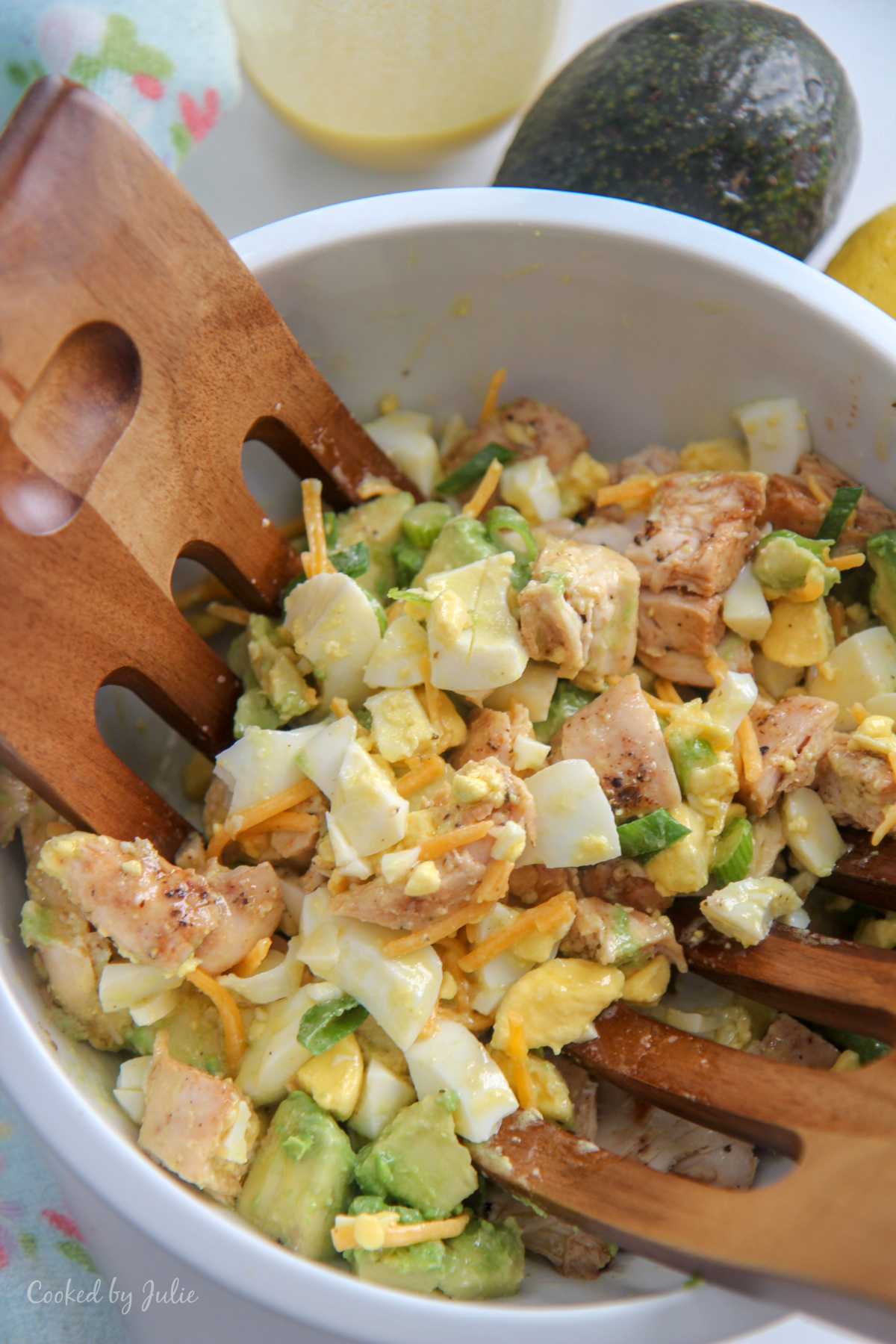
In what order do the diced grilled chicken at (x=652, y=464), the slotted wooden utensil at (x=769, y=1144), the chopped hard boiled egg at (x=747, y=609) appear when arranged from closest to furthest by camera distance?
the slotted wooden utensil at (x=769, y=1144) → the chopped hard boiled egg at (x=747, y=609) → the diced grilled chicken at (x=652, y=464)

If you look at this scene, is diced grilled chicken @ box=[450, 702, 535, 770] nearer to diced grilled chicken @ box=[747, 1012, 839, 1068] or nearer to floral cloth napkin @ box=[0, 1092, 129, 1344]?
diced grilled chicken @ box=[747, 1012, 839, 1068]

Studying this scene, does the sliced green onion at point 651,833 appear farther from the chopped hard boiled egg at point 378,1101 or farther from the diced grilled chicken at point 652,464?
the diced grilled chicken at point 652,464

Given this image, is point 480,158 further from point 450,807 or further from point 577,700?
point 450,807

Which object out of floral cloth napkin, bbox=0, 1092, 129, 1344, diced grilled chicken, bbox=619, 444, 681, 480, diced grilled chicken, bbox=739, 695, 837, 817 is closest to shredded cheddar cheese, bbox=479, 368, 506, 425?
diced grilled chicken, bbox=619, 444, 681, 480

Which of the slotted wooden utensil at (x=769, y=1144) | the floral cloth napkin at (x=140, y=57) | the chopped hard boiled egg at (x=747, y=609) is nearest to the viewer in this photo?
the slotted wooden utensil at (x=769, y=1144)

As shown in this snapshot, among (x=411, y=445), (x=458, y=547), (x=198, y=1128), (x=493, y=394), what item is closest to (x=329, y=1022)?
(x=198, y=1128)

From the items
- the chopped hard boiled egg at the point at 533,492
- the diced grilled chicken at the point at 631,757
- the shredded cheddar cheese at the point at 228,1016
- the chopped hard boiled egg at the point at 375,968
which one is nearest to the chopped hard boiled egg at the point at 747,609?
the diced grilled chicken at the point at 631,757
